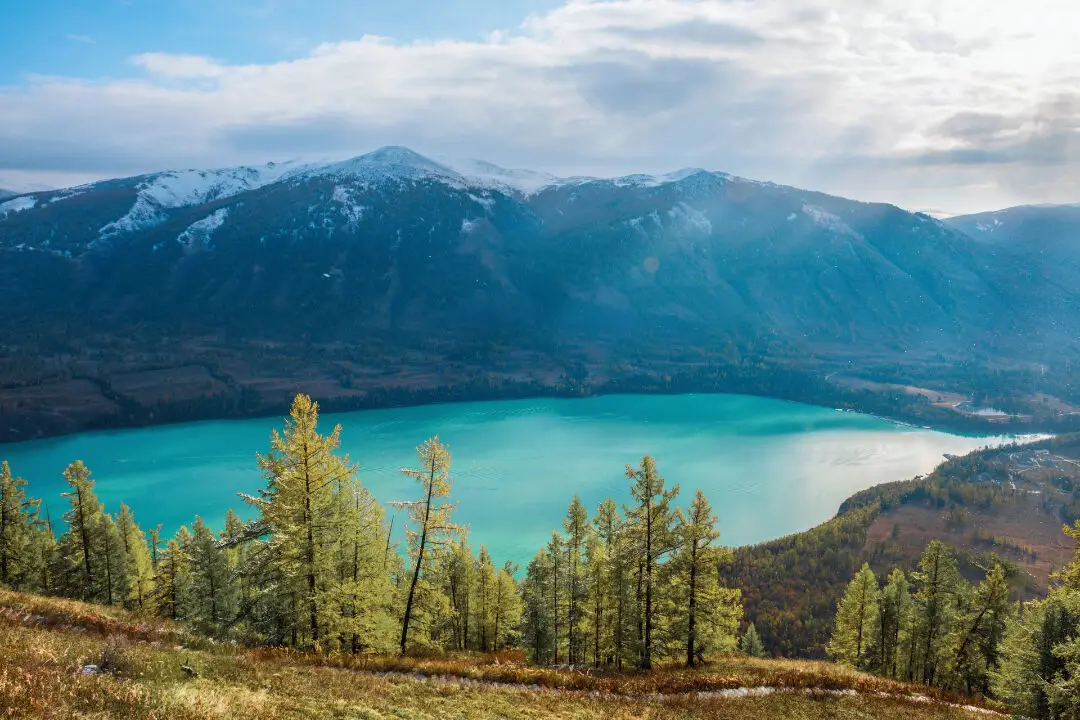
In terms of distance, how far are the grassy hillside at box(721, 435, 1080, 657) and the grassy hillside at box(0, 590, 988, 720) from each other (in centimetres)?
5326

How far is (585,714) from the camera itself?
1878 centimetres

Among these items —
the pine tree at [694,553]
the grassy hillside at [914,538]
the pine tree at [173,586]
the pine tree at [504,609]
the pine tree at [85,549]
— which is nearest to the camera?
→ the pine tree at [694,553]

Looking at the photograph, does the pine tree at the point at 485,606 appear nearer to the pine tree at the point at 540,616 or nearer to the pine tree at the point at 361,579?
the pine tree at the point at 540,616

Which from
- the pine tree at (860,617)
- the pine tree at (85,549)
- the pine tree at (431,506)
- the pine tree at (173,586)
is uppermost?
the pine tree at (431,506)

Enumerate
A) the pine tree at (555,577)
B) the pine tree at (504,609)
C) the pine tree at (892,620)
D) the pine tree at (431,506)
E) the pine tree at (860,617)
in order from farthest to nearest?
the pine tree at (860,617)
the pine tree at (504,609)
the pine tree at (892,620)
the pine tree at (555,577)
the pine tree at (431,506)

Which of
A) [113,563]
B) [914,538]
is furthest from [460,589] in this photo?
[914,538]

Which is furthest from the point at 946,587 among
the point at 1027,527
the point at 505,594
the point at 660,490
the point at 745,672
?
the point at 1027,527

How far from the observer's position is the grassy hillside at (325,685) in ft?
40.2

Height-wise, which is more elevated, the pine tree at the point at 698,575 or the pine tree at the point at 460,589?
the pine tree at the point at 698,575

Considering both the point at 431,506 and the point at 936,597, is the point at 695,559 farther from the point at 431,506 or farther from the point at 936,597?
the point at 936,597

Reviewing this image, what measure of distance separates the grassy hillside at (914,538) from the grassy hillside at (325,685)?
175 ft

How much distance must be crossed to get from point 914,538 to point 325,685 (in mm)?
149760

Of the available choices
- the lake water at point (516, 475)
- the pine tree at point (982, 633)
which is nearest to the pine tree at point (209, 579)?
the pine tree at point (982, 633)

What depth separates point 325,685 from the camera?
17.4 meters
